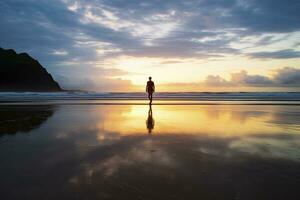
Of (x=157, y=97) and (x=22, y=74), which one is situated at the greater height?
(x=22, y=74)

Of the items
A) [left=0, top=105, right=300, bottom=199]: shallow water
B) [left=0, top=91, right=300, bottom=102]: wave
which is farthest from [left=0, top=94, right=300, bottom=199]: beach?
[left=0, top=91, right=300, bottom=102]: wave

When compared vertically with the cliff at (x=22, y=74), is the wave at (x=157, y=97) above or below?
below

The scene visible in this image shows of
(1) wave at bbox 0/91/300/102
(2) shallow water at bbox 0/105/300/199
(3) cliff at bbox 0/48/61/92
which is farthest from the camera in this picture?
(3) cliff at bbox 0/48/61/92

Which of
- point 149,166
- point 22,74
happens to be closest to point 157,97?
point 149,166

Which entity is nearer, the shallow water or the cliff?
the shallow water

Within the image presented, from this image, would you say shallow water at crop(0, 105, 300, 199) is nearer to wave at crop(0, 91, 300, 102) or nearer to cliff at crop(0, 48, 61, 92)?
wave at crop(0, 91, 300, 102)

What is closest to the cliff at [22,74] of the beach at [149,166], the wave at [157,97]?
the wave at [157,97]

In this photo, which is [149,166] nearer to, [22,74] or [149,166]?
[149,166]

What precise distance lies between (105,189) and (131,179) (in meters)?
0.49

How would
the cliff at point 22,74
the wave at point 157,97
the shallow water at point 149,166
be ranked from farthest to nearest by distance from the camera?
the cliff at point 22,74 < the wave at point 157,97 < the shallow water at point 149,166

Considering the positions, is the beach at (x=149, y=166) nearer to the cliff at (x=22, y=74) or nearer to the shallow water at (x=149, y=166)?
the shallow water at (x=149, y=166)

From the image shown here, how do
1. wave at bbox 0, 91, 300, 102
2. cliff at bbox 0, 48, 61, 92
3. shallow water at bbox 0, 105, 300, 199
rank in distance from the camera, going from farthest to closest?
cliff at bbox 0, 48, 61, 92, wave at bbox 0, 91, 300, 102, shallow water at bbox 0, 105, 300, 199

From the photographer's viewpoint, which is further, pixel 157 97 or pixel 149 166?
pixel 157 97

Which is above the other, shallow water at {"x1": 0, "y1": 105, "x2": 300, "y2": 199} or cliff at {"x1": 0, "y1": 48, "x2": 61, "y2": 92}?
cliff at {"x1": 0, "y1": 48, "x2": 61, "y2": 92}
